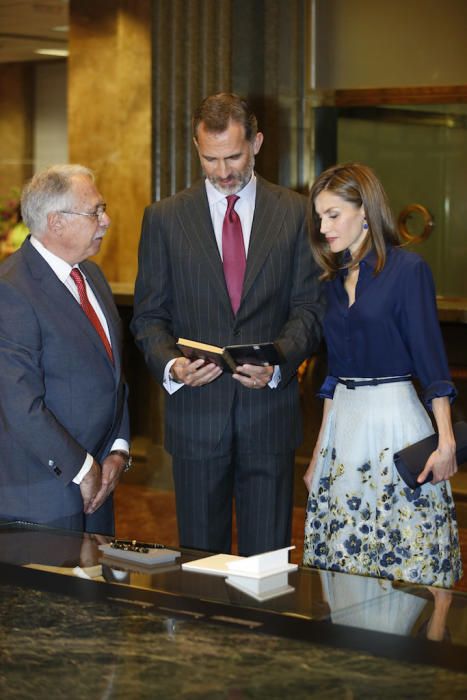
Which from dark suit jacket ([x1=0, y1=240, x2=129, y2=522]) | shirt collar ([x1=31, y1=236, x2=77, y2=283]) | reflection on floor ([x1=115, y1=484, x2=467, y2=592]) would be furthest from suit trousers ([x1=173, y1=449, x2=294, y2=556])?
reflection on floor ([x1=115, y1=484, x2=467, y2=592])

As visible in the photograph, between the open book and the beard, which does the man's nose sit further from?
the open book

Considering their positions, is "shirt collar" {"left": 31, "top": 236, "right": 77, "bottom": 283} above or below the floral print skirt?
above

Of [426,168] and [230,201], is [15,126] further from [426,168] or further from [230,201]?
[230,201]

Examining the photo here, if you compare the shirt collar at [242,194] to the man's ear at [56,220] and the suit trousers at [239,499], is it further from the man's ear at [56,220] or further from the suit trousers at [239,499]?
the suit trousers at [239,499]

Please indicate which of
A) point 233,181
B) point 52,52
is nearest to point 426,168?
point 52,52

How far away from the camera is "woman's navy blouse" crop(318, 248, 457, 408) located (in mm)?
3227

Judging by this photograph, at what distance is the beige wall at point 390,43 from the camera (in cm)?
743

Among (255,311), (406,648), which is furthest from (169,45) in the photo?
(406,648)

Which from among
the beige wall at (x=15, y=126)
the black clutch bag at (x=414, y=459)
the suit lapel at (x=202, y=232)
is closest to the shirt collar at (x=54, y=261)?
the suit lapel at (x=202, y=232)

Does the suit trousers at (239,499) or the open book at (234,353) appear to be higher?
the open book at (234,353)

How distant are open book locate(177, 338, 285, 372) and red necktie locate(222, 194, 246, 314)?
1.24 feet

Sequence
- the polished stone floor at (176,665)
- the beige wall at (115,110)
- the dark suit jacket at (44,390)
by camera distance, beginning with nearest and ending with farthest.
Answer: the polished stone floor at (176,665)
the dark suit jacket at (44,390)
the beige wall at (115,110)

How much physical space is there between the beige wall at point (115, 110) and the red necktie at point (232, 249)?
12.2 ft

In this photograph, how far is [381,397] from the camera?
3.31 m
